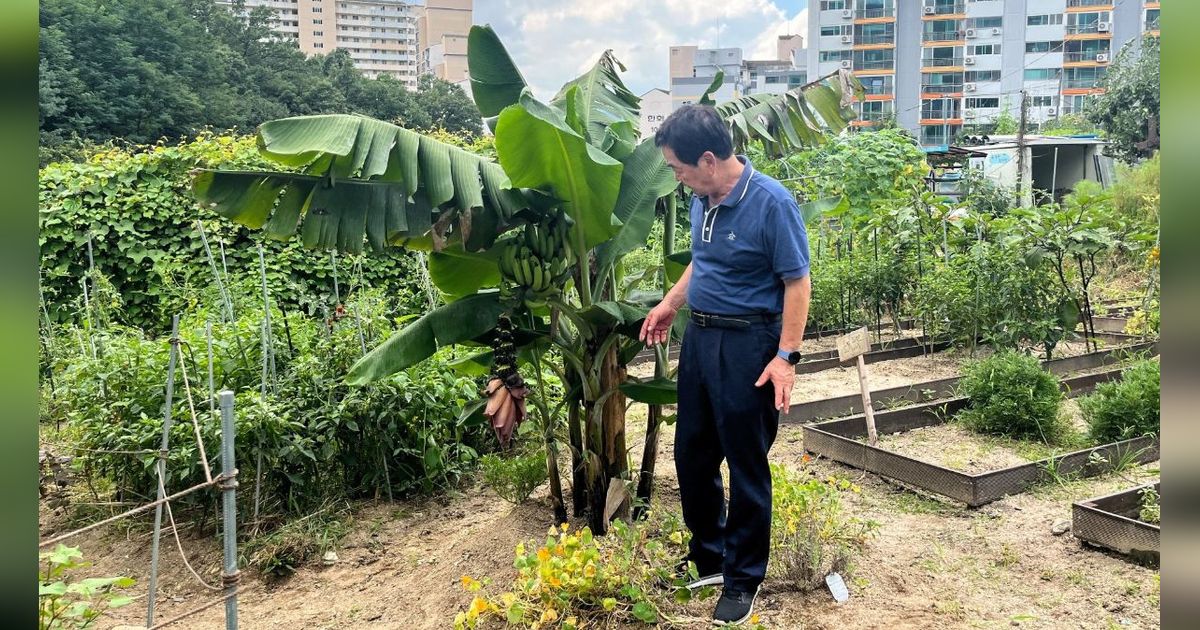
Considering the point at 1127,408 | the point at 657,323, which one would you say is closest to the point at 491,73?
the point at 657,323

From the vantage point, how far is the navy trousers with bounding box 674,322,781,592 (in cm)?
307

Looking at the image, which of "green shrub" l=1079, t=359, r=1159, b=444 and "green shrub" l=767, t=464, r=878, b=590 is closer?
"green shrub" l=767, t=464, r=878, b=590

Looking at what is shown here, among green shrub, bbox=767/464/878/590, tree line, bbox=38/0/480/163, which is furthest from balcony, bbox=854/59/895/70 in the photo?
green shrub, bbox=767/464/878/590

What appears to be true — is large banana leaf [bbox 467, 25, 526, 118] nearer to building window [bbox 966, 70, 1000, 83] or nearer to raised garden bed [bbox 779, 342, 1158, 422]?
raised garden bed [bbox 779, 342, 1158, 422]

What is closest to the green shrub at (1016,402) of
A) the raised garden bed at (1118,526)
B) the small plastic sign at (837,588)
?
the raised garden bed at (1118,526)

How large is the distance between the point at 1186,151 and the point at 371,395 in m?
4.47

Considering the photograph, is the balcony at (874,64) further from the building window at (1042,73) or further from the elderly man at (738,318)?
the elderly man at (738,318)

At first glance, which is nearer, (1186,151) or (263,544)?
(1186,151)

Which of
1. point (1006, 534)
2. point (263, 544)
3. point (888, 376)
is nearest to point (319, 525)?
point (263, 544)

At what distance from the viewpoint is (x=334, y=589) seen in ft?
13.2

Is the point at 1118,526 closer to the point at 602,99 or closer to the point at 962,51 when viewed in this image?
the point at 602,99

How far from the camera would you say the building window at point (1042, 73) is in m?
58.2

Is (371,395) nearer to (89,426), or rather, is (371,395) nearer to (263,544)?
(263,544)

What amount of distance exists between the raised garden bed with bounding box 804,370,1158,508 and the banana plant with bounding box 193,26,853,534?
1810 mm
